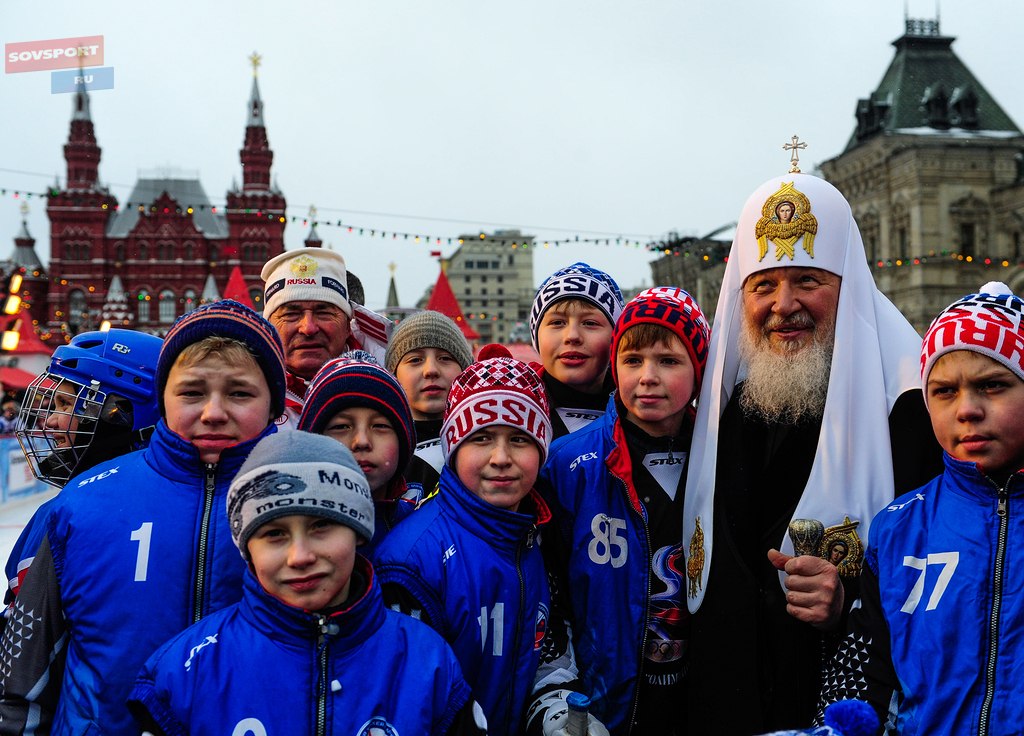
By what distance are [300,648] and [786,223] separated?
6.79ft

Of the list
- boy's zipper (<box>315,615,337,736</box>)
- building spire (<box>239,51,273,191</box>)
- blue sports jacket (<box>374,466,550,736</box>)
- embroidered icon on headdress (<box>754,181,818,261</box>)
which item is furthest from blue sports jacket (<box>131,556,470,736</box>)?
building spire (<box>239,51,273,191</box>)

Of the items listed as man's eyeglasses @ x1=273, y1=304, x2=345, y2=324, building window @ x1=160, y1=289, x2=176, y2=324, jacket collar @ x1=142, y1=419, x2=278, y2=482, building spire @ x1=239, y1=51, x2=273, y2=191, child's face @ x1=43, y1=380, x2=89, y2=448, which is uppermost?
building spire @ x1=239, y1=51, x2=273, y2=191

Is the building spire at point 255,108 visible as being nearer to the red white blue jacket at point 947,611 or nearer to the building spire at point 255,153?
the building spire at point 255,153

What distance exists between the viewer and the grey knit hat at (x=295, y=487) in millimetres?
2178

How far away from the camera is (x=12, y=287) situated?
15117 millimetres

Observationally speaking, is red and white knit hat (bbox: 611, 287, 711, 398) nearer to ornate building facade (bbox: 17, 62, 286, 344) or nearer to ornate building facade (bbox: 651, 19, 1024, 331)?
ornate building facade (bbox: 651, 19, 1024, 331)

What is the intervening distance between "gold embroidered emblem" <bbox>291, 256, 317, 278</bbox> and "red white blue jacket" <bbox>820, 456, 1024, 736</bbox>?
2.72 m

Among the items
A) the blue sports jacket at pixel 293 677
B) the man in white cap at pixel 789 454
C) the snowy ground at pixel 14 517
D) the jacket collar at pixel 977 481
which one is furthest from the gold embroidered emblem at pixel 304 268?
the snowy ground at pixel 14 517

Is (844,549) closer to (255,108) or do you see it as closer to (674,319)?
(674,319)

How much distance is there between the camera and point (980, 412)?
2.22 metres

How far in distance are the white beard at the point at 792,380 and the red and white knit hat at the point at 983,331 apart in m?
0.57

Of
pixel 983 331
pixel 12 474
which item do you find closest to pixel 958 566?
pixel 983 331

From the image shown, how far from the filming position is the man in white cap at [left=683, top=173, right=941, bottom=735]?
2688mm

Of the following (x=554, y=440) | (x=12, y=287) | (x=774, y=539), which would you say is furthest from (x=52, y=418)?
(x=12, y=287)
